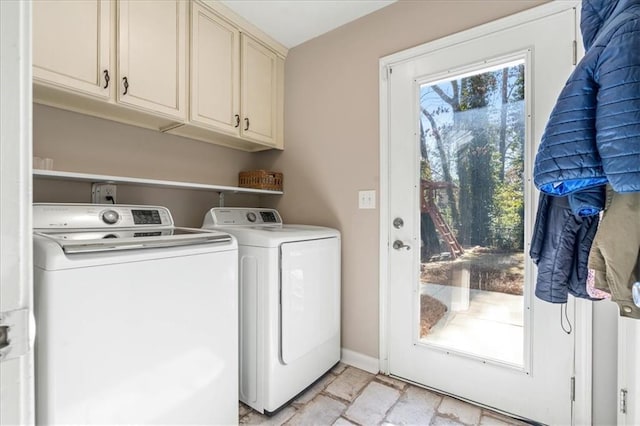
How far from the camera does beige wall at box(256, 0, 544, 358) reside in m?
1.93

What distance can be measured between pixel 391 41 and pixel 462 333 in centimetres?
187

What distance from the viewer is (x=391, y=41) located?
1.95 meters

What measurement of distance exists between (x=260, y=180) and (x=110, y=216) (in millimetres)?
1045

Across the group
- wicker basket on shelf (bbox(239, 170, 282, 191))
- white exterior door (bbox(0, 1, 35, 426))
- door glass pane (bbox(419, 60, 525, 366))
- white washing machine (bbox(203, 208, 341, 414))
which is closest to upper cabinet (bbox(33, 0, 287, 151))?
wicker basket on shelf (bbox(239, 170, 282, 191))

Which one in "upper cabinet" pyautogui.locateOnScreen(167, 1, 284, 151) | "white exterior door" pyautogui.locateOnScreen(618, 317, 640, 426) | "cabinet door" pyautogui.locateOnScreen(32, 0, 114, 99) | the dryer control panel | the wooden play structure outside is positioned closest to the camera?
"white exterior door" pyautogui.locateOnScreen(618, 317, 640, 426)

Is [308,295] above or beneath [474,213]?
beneath

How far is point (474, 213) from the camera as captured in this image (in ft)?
5.53

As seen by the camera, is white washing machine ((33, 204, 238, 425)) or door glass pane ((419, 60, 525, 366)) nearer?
white washing machine ((33, 204, 238, 425))

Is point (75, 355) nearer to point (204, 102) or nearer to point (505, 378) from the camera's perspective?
point (204, 102)

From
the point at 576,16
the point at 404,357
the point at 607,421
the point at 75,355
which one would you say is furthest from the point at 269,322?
the point at 576,16

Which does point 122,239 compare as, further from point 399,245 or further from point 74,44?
point 399,245

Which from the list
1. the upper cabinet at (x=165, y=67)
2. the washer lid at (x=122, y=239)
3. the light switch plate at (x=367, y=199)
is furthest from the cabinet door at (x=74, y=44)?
the light switch plate at (x=367, y=199)

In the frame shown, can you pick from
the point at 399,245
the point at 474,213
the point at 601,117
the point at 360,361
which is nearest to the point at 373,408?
the point at 360,361

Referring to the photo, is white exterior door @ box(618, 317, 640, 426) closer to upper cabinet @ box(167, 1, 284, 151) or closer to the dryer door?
the dryer door
